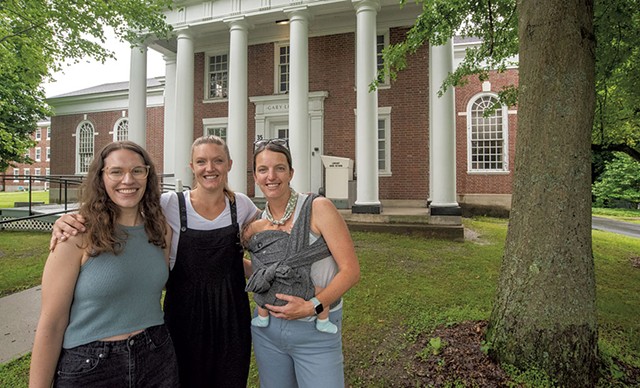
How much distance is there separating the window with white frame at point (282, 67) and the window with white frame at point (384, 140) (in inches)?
164

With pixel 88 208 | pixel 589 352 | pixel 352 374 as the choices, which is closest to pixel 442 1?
pixel 589 352

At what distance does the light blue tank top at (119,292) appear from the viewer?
145cm

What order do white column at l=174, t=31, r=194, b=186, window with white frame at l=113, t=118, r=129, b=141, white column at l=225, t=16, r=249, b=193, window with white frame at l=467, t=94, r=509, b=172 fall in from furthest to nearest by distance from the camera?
window with white frame at l=113, t=118, r=129, b=141
window with white frame at l=467, t=94, r=509, b=172
white column at l=174, t=31, r=194, b=186
white column at l=225, t=16, r=249, b=193

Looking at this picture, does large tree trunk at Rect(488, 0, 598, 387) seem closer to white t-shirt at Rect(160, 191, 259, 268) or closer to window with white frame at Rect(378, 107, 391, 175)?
white t-shirt at Rect(160, 191, 259, 268)

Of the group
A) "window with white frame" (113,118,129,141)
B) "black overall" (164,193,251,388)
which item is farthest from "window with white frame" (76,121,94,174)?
"black overall" (164,193,251,388)

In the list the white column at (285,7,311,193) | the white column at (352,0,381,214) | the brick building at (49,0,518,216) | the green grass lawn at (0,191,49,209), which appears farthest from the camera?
the green grass lawn at (0,191,49,209)

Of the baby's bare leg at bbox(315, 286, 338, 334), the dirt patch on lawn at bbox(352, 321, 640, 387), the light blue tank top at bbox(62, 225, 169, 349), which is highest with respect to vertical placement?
the light blue tank top at bbox(62, 225, 169, 349)

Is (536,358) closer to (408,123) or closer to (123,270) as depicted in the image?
(123,270)

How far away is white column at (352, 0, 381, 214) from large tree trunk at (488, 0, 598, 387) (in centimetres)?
670

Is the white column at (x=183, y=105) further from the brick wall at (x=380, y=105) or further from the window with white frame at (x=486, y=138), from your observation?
the window with white frame at (x=486, y=138)

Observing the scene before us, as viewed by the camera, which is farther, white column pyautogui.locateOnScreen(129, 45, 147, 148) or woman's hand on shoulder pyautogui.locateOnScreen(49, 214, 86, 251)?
white column pyautogui.locateOnScreen(129, 45, 147, 148)

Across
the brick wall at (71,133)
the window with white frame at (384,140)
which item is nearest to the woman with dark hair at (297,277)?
the window with white frame at (384,140)

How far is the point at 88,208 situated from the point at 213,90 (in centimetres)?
1504

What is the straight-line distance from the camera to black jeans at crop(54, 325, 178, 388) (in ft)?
4.68
